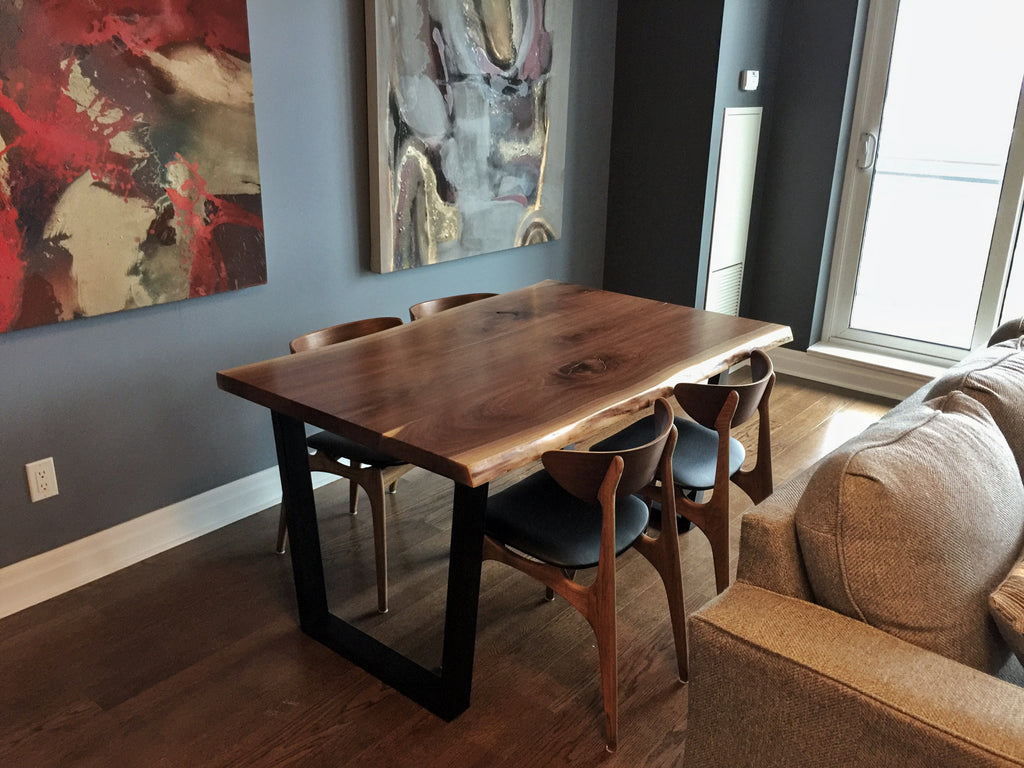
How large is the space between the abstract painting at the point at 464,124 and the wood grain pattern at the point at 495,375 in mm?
560

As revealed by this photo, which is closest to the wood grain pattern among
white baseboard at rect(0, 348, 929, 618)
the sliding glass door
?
white baseboard at rect(0, 348, 929, 618)

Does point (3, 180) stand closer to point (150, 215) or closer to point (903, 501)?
point (150, 215)

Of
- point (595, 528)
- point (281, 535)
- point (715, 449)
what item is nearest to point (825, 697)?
point (595, 528)

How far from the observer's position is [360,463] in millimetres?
2465

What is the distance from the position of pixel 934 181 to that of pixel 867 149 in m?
0.35

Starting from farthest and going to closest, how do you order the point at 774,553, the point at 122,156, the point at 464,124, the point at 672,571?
1. the point at 464,124
2. the point at 122,156
3. the point at 672,571
4. the point at 774,553

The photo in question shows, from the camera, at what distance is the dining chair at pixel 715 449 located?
218cm

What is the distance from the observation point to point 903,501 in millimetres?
1324

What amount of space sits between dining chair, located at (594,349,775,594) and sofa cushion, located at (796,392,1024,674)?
715mm

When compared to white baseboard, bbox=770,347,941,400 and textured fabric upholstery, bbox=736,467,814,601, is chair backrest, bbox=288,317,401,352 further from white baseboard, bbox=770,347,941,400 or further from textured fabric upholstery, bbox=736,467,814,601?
white baseboard, bbox=770,347,941,400

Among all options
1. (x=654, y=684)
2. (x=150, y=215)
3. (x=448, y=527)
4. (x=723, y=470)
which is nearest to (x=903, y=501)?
(x=723, y=470)

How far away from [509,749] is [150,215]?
1.76 meters

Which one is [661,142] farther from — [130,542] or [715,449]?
[130,542]

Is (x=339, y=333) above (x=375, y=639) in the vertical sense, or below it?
above
